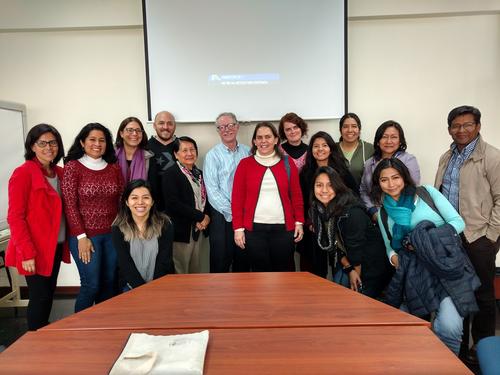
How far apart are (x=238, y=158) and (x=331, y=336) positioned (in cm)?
189

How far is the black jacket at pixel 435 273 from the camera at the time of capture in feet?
5.79

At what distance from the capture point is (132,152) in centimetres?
265

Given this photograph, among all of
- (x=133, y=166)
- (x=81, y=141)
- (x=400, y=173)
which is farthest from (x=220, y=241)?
(x=400, y=173)

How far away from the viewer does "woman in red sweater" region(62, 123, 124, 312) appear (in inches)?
86.9

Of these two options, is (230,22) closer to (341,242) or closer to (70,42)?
(70,42)

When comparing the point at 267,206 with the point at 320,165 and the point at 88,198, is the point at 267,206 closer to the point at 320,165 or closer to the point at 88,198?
the point at 320,165

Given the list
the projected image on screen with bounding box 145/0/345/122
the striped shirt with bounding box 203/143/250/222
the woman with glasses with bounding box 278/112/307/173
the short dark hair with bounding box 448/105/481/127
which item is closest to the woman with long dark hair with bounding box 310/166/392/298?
the woman with glasses with bounding box 278/112/307/173

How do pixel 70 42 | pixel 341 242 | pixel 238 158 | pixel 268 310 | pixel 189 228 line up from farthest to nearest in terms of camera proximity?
1. pixel 70 42
2. pixel 238 158
3. pixel 189 228
4. pixel 341 242
5. pixel 268 310

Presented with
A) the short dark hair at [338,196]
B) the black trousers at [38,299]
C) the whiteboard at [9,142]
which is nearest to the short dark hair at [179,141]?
the short dark hair at [338,196]

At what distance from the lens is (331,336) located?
1174 millimetres

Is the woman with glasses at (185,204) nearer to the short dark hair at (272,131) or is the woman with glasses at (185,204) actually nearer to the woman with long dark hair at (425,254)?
the short dark hair at (272,131)

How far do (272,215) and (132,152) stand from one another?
1.23 m

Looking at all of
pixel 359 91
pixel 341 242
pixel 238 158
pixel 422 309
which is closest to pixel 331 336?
pixel 422 309

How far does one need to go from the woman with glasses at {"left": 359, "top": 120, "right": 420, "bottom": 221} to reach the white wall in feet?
2.44
